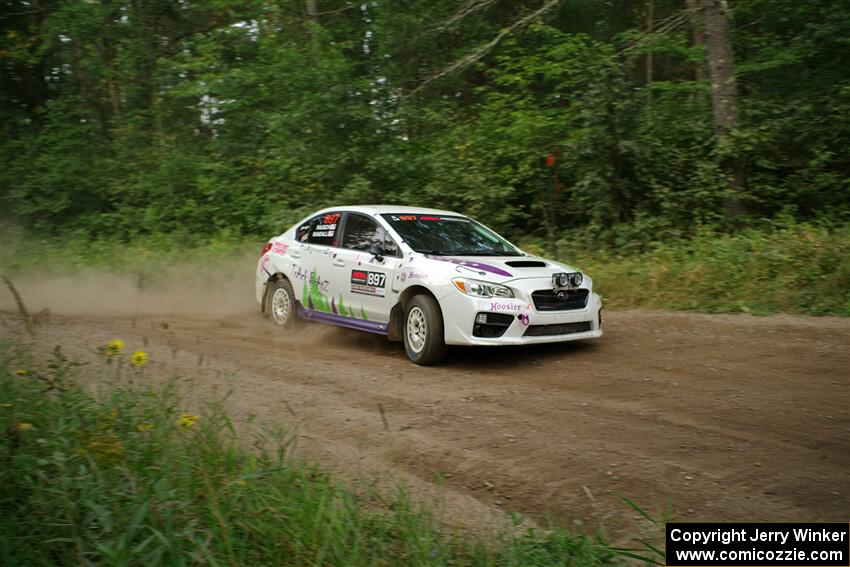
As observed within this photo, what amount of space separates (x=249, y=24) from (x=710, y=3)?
1539 cm

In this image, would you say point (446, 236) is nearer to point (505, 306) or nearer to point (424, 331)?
point (424, 331)

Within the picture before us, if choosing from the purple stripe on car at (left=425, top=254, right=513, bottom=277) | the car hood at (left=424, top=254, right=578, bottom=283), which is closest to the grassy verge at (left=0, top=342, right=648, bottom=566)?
the car hood at (left=424, top=254, right=578, bottom=283)

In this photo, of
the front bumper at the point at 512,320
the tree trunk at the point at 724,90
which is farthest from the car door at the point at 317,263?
the tree trunk at the point at 724,90

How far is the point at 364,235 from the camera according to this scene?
9.09 meters

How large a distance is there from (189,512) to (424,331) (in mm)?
4618

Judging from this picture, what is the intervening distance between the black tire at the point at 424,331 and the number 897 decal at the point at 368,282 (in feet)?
1.63

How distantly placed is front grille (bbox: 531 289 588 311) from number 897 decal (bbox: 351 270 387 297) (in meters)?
1.80

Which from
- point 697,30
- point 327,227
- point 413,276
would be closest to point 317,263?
point 327,227

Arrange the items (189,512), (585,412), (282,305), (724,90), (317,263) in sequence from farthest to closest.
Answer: (724,90) < (282,305) < (317,263) < (585,412) < (189,512)

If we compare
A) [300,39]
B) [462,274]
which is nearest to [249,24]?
[300,39]

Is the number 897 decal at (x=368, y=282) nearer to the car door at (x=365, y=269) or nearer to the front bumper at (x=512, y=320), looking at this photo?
the car door at (x=365, y=269)

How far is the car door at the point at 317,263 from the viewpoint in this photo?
30.7 feet

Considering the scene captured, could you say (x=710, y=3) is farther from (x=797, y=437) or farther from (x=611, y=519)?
(x=611, y=519)

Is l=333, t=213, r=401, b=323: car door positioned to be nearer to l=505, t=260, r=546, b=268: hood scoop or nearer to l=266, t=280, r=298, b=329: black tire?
l=266, t=280, r=298, b=329: black tire
